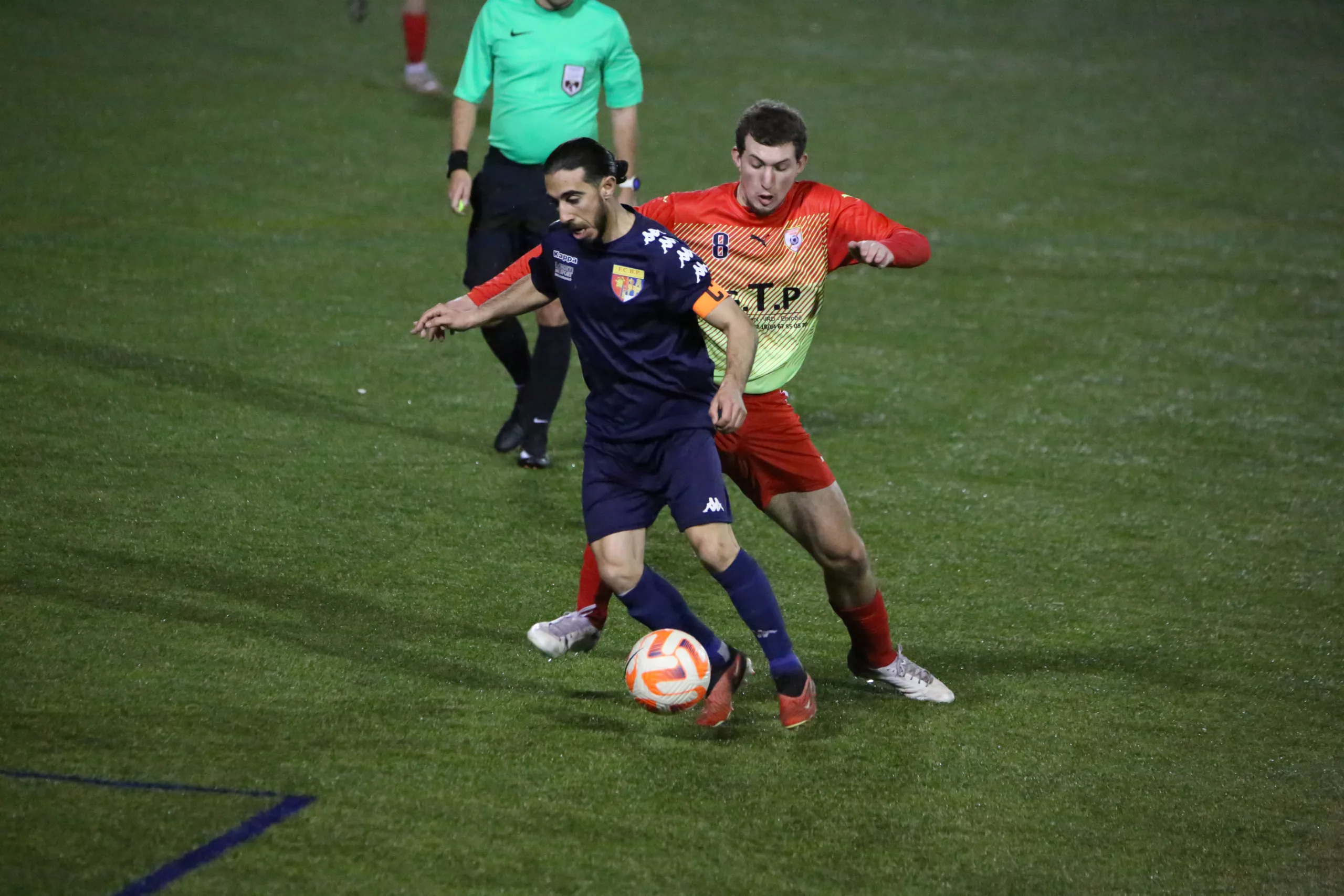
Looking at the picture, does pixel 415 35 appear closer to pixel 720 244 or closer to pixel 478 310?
pixel 720 244

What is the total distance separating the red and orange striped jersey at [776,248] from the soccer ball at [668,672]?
0.99 m

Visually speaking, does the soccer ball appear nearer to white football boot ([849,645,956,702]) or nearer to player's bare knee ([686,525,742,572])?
player's bare knee ([686,525,742,572])

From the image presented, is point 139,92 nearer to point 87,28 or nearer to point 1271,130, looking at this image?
point 87,28

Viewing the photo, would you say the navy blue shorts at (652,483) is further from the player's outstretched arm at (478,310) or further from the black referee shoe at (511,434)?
the black referee shoe at (511,434)

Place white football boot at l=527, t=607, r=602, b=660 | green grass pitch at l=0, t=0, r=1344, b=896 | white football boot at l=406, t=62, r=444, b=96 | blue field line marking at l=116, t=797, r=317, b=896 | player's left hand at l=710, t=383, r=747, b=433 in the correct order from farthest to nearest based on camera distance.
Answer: white football boot at l=406, t=62, r=444, b=96 < white football boot at l=527, t=607, r=602, b=660 < player's left hand at l=710, t=383, r=747, b=433 < green grass pitch at l=0, t=0, r=1344, b=896 < blue field line marking at l=116, t=797, r=317, b=896

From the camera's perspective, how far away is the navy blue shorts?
15.8ft

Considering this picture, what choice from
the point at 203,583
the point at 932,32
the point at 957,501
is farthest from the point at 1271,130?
the point at 203,583

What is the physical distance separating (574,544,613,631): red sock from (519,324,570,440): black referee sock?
7.38 ft

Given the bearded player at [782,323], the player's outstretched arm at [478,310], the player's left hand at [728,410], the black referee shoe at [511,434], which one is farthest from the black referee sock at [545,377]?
the player's left hand at [728,410]

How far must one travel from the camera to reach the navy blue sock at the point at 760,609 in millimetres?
4883

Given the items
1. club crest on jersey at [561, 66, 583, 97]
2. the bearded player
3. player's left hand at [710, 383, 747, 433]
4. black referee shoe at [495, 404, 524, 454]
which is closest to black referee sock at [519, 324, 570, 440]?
black referee shoe at [495, 404, 524, 454]

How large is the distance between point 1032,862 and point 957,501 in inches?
135

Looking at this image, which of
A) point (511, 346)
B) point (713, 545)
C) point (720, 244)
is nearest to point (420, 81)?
point (511, 346)

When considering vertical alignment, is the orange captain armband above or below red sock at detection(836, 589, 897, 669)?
above
